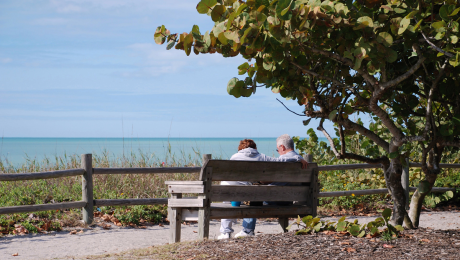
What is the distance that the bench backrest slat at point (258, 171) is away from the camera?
15.8 feet

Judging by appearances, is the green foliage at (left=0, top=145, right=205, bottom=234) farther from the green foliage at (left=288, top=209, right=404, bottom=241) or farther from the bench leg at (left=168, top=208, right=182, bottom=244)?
the green foliage at (left=288, top=209, right=404, bottom=241)

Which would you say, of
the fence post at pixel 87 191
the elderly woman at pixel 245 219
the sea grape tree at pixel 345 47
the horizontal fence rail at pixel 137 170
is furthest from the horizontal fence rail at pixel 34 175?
the sea grape tree at pixel 345 47

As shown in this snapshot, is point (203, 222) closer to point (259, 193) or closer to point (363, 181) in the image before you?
point (259, 193)

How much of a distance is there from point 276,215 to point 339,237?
104 centimetres

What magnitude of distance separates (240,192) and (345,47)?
2074 millimetres

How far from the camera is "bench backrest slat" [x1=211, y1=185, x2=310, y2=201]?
488 cm

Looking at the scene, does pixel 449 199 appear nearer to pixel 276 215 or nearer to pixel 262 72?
pixel 276 215

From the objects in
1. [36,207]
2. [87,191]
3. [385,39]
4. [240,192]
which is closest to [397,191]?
[240,192]

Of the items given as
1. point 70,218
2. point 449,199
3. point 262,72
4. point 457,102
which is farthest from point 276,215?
point 449,199

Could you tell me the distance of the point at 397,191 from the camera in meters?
5.00

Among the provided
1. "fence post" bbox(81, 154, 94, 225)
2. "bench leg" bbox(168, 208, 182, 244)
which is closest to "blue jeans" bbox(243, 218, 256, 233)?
"bench leg" bbox(168, 208, 182, 244)

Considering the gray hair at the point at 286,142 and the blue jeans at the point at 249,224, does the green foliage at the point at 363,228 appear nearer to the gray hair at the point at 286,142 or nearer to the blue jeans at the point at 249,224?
the blue jeans at the point at 249,224

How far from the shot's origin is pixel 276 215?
525 centimetres

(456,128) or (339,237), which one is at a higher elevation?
(456,128)
